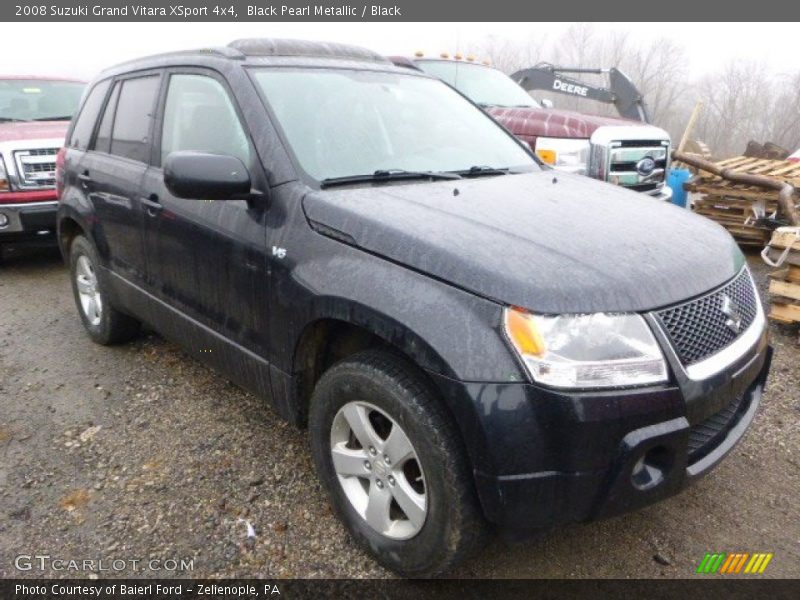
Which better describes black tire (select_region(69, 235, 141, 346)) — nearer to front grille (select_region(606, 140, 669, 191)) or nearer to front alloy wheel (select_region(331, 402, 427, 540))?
front alloy wheel (select_region(331, 402, 427, 540))

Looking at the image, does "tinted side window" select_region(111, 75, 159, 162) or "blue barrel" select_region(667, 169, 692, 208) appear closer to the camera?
"tinted side window" select_region(111, 75, 159, 162)

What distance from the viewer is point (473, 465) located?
5.75ft

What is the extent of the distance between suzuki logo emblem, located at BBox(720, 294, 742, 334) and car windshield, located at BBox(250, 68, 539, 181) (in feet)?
3.97

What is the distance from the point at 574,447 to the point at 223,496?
1.64 metres

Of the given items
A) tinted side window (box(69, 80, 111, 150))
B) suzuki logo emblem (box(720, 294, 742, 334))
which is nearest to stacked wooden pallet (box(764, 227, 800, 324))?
suzuki logo emblem (box(720, 294, 742, 334))

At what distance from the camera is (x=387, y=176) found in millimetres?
2465

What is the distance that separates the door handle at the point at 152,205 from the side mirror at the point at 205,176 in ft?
2.41

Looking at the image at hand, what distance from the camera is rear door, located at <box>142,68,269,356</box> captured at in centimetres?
245

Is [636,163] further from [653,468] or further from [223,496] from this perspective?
[223,496]

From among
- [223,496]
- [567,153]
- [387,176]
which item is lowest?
[223,496]

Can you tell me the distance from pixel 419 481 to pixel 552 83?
816cm

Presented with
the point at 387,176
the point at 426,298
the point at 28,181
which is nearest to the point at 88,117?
the point at 28,181

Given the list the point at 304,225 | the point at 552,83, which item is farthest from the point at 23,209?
the point at 552,83

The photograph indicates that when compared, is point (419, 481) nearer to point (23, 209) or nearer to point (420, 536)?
point (420, 536)
